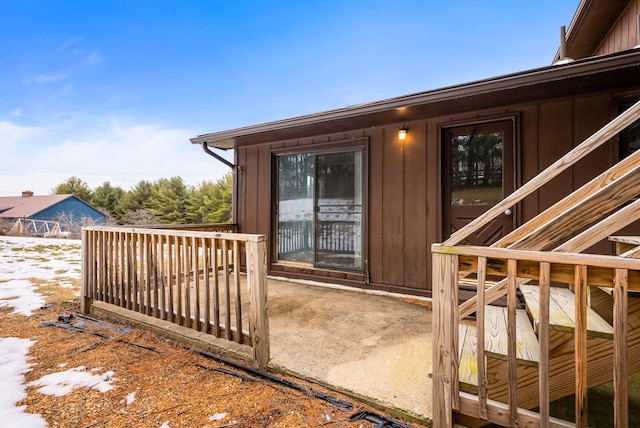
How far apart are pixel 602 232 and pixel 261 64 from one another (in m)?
12.5

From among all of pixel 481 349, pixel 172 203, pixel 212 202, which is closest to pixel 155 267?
pixel 481 349

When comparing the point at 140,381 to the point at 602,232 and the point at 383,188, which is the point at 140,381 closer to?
the point at 602,232

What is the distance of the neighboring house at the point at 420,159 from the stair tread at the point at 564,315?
56.9 inches

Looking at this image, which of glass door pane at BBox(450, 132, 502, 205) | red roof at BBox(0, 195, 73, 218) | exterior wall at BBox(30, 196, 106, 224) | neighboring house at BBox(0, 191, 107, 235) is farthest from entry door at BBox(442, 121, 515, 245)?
red roof at BBox(0, 195, 73, 218)

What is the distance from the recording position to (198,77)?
11.9m

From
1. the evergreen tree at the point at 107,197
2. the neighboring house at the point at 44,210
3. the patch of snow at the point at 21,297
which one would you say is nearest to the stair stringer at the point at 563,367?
the patch of snow at the point at 21,297

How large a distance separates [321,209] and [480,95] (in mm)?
2391

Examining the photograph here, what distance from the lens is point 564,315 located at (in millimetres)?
1438

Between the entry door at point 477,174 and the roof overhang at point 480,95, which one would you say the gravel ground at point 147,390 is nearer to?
the entry door at point 477,174

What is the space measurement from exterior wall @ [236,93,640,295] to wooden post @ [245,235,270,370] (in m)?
2.17

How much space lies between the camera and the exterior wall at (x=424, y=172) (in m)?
2.85

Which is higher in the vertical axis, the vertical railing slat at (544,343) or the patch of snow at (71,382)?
the vertical railing slat at (544,343)

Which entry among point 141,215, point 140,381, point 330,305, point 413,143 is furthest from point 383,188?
point 141,215

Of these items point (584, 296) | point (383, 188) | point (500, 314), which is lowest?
point (500, 314)
